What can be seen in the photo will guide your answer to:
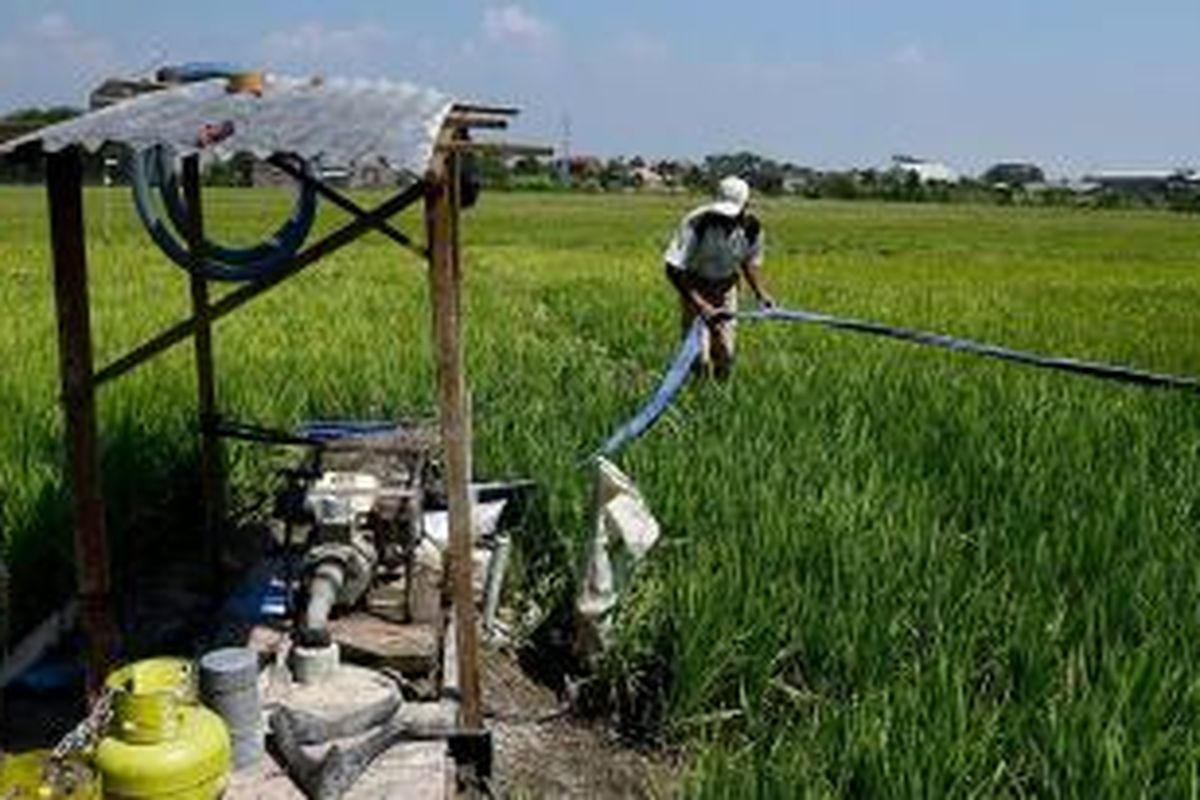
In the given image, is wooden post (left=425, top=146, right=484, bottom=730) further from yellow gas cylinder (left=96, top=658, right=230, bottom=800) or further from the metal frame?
yellow gas cylinder (left=96, top=658, right=230, bottom=800)

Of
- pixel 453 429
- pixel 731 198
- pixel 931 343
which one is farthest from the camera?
pixel 731 198

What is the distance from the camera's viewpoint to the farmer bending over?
7.81m

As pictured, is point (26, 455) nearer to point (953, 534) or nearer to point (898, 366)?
point (953, 534)

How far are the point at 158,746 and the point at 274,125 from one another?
139cm

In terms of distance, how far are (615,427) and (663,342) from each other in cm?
412

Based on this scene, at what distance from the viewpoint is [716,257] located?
790 centimetres

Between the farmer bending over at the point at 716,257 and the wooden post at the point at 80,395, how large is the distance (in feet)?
14.0

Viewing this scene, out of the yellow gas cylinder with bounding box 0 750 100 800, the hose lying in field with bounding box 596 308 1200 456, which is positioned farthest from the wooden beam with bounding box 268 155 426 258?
the yellow gas cylinder with bounding box 0 750 100 800

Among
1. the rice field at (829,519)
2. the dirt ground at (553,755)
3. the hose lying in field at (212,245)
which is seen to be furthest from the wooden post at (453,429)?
the hose lying in field at (212,245)

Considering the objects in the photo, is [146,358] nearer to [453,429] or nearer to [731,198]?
[453,429]

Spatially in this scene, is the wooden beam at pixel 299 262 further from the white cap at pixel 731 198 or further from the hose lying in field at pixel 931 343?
the white cap at pixel 731 198

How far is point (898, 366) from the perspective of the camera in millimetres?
8188

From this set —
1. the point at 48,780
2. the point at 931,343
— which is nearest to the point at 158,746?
the point at 48,780

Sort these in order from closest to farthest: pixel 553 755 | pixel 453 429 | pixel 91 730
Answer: pixel 91 730 → pixel 453 429 → pixel 553 755
